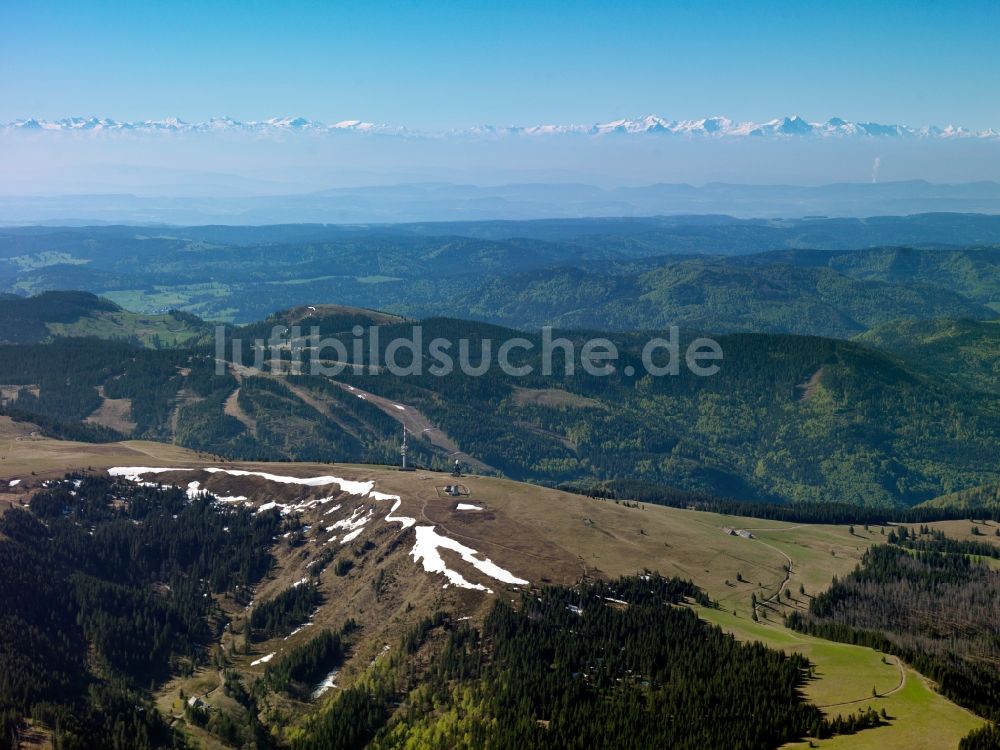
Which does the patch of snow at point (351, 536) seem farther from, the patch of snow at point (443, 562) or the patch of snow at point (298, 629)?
the patch of snow at point (298, 629)

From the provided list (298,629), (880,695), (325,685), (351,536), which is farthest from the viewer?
(351,536)

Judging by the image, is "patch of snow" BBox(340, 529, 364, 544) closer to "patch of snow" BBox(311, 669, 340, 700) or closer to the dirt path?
"patch of snow" BBox(311, 669, 340, 700)

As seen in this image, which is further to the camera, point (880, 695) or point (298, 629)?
point (298, 629)

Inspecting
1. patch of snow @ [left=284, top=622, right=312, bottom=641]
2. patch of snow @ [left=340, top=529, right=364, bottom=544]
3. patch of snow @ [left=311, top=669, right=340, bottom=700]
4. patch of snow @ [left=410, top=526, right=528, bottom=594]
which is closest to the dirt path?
patch of snow @ [left=410, top=526, right=528, bottom=594]

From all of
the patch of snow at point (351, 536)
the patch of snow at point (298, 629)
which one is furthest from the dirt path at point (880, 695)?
the patch of snow at point (351, 536)

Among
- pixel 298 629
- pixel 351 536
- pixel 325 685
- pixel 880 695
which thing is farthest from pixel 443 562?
pixel 880 695

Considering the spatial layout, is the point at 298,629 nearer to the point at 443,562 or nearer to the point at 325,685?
the point at 325,685

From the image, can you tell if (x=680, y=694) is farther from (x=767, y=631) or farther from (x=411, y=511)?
(x=411, y=511)

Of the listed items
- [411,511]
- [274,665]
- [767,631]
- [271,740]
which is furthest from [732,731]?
[411,511]
